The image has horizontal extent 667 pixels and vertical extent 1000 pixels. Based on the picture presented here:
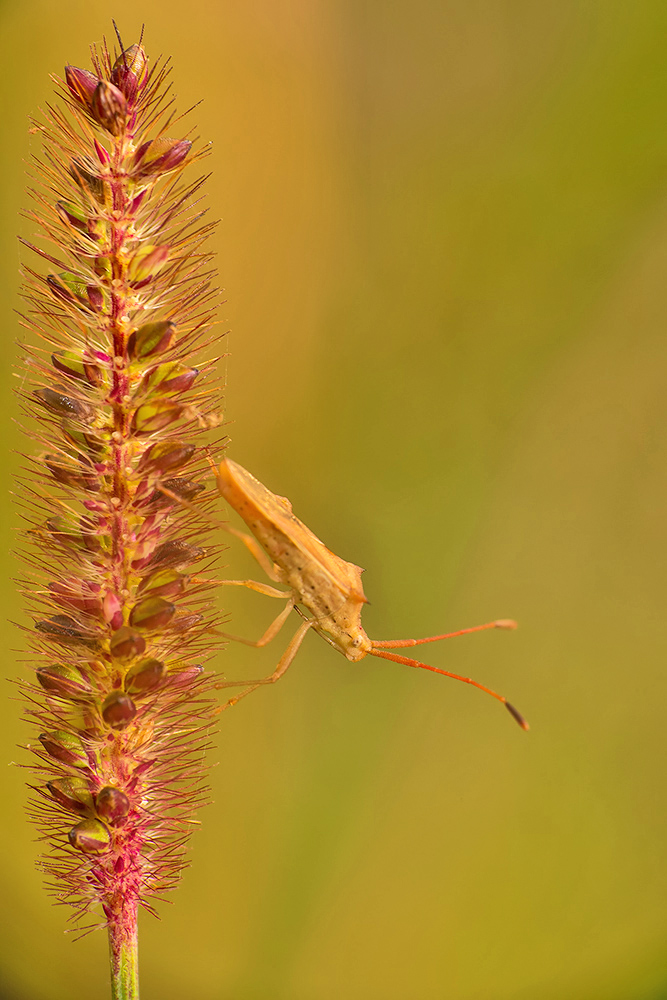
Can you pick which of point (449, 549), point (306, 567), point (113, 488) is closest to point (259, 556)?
point (306, 567)

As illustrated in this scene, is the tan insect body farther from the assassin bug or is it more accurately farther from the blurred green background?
the blurred green background

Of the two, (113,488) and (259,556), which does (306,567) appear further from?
(113,488)

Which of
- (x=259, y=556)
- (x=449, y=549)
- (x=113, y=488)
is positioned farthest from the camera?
(x=449, y=549)

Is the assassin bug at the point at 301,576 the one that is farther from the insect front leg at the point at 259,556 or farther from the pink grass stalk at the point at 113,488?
the pink grass stalk at the point at 113,488

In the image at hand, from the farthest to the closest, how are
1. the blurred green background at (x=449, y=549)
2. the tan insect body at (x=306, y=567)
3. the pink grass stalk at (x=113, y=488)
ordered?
the blurred green background at (x=449, y=549) < the tan insect body at (x=306, y=567) < the pink grass stalk at (x=113, y=488)

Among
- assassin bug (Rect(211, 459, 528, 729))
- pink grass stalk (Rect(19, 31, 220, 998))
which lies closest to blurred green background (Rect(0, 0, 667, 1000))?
assassin bug (Rect(211, 459, 528, 729))

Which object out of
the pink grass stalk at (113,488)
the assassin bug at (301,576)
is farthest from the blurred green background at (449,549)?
the pink grass stalk at (113,488)

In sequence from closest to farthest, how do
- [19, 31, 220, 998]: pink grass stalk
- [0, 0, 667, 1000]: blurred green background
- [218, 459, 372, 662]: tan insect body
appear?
[19, 31, 220, 998]: pink grass stalk, [218, 459, 372, 662]: tan insect body, [0, 0, 667, 1000]: blurred green background
